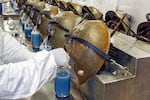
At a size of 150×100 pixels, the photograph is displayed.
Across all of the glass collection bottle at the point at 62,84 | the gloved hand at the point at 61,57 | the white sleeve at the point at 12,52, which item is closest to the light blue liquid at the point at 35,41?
the white sleeve at the point at 12,52

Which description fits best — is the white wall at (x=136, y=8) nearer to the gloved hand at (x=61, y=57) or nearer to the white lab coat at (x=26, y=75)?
the gloved hand at (x=61, y=57)

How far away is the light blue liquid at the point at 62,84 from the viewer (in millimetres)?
1314

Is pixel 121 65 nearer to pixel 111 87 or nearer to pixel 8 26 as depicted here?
pixel 111 87

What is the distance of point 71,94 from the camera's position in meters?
1.41

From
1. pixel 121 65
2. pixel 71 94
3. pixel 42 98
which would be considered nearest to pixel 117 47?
pixel 121 65

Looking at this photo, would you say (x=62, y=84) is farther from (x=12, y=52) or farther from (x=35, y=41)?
(x=35, y=41)

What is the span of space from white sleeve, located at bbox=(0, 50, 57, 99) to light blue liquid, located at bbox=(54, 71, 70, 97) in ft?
0.75

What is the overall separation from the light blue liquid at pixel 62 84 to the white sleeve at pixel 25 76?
0.23 m

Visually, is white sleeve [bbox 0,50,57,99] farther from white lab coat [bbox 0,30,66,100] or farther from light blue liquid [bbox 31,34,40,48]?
light blue liquid [bbox 31,34,40,48]

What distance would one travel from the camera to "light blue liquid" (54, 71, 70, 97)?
1314 millimetres

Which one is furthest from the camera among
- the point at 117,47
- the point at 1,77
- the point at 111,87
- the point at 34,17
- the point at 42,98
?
the point at 34,17

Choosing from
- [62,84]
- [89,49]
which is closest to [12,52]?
[62,84]

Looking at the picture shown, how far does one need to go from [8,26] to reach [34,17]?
1.98ft

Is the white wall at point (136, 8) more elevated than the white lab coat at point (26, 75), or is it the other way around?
the white wall at point (136, 8)
